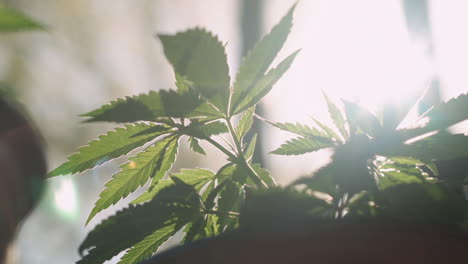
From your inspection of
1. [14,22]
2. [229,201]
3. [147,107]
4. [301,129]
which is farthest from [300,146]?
[14,22]

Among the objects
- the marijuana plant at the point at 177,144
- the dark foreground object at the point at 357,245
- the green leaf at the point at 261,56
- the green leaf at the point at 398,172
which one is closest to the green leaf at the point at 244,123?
the marijuana plant at the point at 177,144

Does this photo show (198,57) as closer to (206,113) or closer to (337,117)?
(206,113)

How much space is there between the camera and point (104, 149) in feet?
1.90

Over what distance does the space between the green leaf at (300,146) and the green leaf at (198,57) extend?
0.16m

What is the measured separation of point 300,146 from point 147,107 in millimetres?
241

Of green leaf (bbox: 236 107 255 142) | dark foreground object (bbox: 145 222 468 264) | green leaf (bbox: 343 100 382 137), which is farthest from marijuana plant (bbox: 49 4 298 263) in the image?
dark foreground object (bbox: 145 222 468 264)

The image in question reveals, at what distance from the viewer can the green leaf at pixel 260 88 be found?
20.6 inches

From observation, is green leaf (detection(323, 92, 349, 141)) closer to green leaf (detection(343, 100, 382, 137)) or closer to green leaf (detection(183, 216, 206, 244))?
green leaf (detection(343, 100, 382, 137))

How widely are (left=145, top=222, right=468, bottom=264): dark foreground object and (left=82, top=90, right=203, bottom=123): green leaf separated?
249 mm

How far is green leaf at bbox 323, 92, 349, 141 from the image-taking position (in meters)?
0.58

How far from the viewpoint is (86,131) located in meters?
6.34

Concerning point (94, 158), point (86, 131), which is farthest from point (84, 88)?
point (94, 158)

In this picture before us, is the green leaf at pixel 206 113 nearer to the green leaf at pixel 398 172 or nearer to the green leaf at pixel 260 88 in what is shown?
the green leaf at pixel 260 88

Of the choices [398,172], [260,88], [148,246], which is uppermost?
[260,88]
